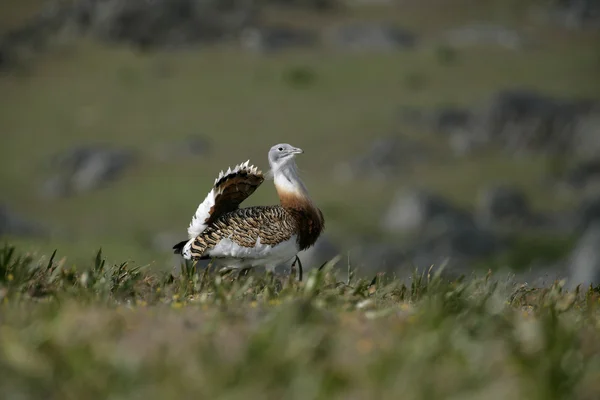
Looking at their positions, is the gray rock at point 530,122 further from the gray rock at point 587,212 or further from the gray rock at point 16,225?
the gray rock at point 16,225

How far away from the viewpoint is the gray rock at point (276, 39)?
178 feet

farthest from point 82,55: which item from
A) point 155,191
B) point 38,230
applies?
point 38,230

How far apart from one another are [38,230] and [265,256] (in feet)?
90.0

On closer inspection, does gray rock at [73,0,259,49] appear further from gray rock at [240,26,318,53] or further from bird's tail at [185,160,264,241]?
bird's tail at [185,160,264,241]

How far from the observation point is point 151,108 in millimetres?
46969

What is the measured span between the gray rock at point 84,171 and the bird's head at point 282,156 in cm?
3322

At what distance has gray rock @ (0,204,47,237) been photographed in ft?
108

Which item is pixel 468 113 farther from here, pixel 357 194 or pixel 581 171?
pixel 357 194

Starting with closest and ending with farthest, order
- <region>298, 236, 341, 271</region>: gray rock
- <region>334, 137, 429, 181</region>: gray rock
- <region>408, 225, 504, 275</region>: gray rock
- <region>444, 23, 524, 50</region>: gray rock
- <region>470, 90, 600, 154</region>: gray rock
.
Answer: <region>298, 236, 341, 271</region>: gray rock → <region>408, 225, 504, 275</region>: gray rock → <region>334, 137, 429, 181</region>: gray rock → <region>470, 90, 600, 154</region>: gray rock → <region>444, 23, 524, 50</region>: gray rock

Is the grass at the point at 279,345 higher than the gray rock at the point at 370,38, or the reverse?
the gray rock at the point at 370,38

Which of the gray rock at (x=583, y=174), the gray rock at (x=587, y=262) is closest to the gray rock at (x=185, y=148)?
the gray rock at (x=583, y=174)


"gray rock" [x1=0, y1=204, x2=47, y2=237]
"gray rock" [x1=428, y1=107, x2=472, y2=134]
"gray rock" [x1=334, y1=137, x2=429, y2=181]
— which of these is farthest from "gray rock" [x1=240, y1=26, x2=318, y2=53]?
"gray rock" [x1=0, y1=204, x2=47, y2=237]

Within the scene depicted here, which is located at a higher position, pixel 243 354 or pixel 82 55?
pixel 82 55

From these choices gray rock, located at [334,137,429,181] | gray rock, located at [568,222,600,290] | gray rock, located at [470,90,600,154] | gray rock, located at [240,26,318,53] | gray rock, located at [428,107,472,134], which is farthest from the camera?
gray rock, located at [240,26,318,53]
